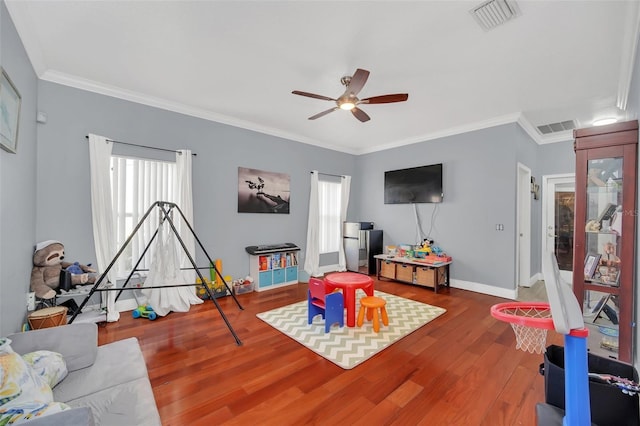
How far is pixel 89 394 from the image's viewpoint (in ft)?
4.52

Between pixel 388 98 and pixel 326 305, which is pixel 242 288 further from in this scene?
pixel 388 98

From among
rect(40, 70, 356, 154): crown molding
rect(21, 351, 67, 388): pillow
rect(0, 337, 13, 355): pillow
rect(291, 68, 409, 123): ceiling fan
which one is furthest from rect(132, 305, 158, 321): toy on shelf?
rect(291, 68, 409, 123): ceiling fan

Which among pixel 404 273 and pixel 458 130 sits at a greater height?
pixel 458 130

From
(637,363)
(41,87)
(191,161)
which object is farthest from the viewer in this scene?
(191,161)

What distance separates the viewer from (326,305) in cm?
278

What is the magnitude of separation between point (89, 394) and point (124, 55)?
286 cm

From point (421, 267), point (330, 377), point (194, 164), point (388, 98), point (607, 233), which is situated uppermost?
point (388, 98)

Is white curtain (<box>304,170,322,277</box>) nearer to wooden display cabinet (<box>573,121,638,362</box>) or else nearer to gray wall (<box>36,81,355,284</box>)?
gray wall (<box>36,81,355,284</box>)

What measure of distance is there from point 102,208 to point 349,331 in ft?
10.5

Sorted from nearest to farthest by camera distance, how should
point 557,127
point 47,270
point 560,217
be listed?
1. point 47,270
2. point 557,127
3. point 560,217

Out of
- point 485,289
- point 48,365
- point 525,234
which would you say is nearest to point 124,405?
point 48,365

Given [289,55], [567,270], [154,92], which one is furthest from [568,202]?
[154,92]

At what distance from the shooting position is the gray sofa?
1252 mm

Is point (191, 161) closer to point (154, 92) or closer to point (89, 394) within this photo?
point (154, 92)
